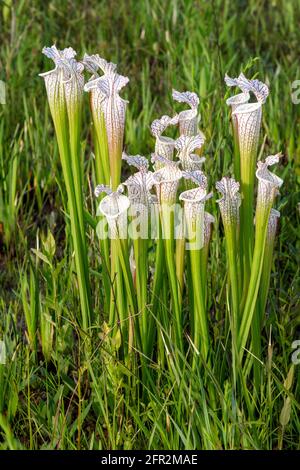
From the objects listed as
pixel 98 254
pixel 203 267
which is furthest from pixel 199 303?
pixel 98 254

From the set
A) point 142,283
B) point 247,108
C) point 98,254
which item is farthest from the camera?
point 98,254

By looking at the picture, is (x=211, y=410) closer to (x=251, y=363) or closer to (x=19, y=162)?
(x=251, y=363)

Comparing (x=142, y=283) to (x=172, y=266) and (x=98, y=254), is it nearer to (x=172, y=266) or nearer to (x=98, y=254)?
(x=172, y=266)

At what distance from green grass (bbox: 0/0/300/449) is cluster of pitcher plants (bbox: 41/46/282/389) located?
0.19 ft

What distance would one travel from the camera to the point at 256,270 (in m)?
1.61

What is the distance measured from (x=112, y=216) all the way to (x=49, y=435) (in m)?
0.42

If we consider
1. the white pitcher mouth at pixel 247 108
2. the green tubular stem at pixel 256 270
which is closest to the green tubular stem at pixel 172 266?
the green tubular stem at pixel 256 270

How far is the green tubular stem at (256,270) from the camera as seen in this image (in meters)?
1.59

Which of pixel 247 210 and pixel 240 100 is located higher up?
pixel 240 100

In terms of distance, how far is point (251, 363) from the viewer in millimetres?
1667

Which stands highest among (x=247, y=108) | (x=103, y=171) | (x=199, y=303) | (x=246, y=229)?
(x=247, y=108)

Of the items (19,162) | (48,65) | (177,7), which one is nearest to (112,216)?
(19,162)

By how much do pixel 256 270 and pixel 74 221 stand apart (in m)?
0.37

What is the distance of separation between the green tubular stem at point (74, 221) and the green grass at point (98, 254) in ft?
0.17
